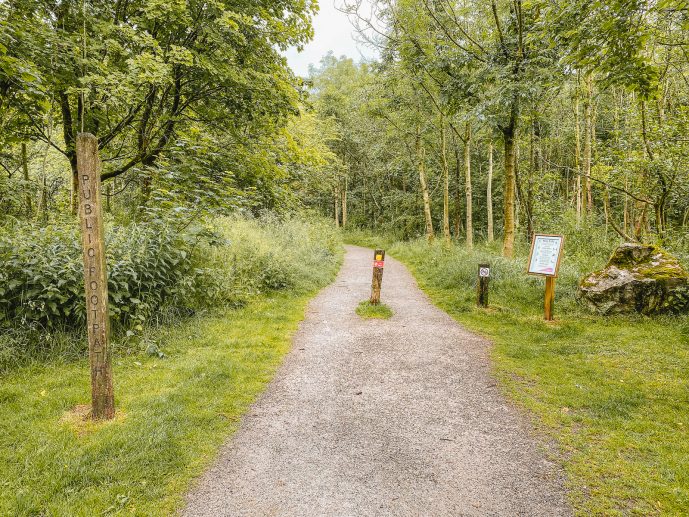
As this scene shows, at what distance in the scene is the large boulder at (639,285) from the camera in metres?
6.41

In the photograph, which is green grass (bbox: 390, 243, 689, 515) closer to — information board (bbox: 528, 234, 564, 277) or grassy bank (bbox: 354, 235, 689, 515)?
grassy bank (bbox: 354, 235, 689, 515)

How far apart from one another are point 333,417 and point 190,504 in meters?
1.62

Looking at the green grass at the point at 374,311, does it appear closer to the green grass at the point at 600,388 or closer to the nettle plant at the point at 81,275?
the green grass at the point at 600,388

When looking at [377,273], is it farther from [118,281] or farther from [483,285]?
[118,281]

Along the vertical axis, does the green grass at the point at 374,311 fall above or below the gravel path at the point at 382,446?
above

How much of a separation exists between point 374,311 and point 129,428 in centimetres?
526

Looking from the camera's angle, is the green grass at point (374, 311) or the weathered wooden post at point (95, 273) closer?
the weathered wooden post at point (95, 273)

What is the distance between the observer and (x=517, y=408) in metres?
4.01

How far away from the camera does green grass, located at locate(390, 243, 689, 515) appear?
108 inches

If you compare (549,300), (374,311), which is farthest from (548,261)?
(374,311)

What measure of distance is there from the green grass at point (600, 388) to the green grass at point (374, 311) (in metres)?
1.49

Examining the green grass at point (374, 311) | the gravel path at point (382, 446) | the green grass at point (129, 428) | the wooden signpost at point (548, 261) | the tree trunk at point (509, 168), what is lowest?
the gravel path at point (382, 446)

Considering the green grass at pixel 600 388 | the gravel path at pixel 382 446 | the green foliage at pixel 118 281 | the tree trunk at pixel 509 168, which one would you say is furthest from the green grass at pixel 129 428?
the tree trunk at pixel 509 168

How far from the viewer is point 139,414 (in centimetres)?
354
